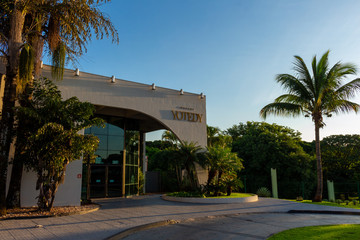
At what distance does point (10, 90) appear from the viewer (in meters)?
10.5

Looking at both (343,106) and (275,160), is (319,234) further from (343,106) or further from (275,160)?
(275,160)

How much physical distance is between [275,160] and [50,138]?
22.1 meters

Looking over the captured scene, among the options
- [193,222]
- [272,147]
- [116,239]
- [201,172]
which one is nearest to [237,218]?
[193,222]

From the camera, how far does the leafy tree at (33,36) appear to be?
33.1 ft

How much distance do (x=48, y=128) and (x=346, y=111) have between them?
16.5 metres

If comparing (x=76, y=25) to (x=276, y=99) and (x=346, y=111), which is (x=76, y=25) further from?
(x=346, y=111)

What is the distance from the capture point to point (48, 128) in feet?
32.1

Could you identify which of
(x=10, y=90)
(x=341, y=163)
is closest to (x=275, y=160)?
(x=341, y=163)

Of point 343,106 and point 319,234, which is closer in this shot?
point 319,234

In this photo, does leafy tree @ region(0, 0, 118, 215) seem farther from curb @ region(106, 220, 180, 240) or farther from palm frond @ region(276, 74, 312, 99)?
palm frond @ region(276, 74, 312, 99)

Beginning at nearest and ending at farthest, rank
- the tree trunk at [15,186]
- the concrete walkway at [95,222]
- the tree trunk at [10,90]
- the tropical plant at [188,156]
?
the concrete walkway at [95,222] → the tree trunk at [10,90] → the tree trunk at [15,186] → the tropical plant at [188,156]

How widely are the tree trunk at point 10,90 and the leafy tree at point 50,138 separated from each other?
0.51 metres

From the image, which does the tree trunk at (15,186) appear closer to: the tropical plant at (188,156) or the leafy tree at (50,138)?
the leafy tree at (50,138)

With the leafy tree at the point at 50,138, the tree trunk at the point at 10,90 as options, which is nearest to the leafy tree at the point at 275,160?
the leafy tree at the point at 50,138
